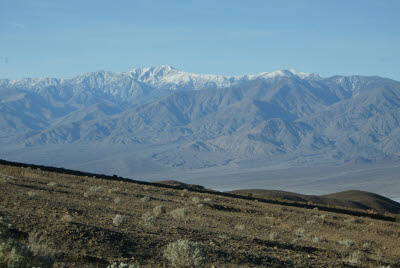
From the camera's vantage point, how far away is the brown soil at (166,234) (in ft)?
33.6

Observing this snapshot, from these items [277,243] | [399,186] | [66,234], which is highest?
[66,234]

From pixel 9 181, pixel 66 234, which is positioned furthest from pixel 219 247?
pixel 9 181

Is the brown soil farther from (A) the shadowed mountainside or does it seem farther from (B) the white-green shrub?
(A) the shadowed mountainside

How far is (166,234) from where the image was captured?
41.8 ft

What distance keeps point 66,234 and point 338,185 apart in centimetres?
17978

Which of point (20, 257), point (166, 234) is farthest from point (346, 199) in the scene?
point (20, 257)

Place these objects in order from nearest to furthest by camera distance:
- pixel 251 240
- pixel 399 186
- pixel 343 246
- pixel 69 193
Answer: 1. pixel 251 240
2. pixel 343 246
3. pixel 69 193
4. pixel 399 186

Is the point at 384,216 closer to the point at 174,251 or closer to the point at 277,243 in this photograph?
the point at 277,243

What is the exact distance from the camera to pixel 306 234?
55.6ft

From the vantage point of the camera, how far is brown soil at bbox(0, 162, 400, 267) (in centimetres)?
1023

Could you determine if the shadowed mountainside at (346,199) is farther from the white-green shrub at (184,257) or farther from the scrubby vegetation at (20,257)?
the scrubby vegetation at (20,257)

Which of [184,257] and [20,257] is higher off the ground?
[20,257]

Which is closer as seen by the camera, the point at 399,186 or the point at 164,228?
the point at 164,228

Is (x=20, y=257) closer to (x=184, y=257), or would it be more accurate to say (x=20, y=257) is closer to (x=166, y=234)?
(x=184, y=257)
